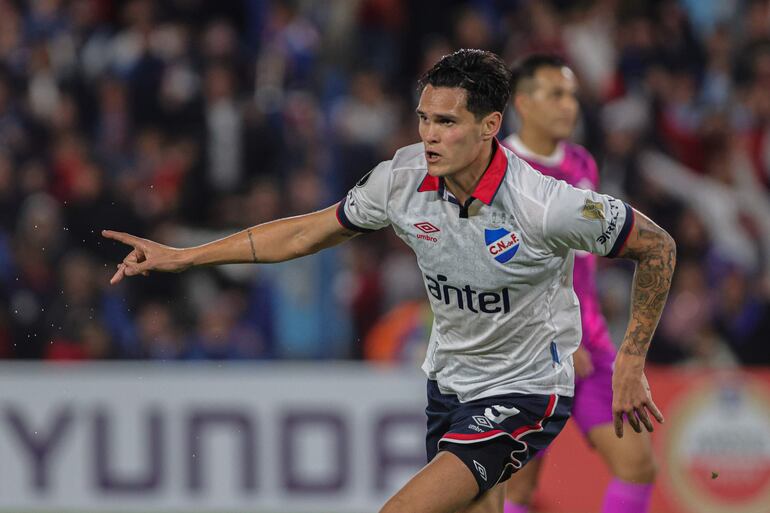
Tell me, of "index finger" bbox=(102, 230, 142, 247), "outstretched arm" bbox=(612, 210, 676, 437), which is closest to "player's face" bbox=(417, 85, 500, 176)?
"outstretched arm" bbox=(612, 210, 676, 437)

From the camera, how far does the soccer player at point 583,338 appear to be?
642 cm

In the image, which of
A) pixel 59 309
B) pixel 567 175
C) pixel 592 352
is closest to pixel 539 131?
pixel 567 175

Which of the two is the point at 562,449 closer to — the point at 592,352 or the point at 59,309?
the point at 592,352

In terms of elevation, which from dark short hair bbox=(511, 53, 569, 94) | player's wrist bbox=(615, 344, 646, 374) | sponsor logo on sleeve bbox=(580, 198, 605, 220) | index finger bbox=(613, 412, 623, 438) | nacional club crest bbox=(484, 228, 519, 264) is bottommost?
index finger bbox=(613, 412, 623, 438)

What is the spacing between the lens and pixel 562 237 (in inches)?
199

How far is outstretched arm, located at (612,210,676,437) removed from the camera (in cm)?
503

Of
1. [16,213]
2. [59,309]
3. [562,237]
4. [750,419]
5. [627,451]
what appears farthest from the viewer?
[16,213]

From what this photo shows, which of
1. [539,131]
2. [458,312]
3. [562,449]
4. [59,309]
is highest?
[539,131]

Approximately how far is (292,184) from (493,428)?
21.3 feet

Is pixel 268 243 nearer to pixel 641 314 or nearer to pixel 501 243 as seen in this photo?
pixel 501 243

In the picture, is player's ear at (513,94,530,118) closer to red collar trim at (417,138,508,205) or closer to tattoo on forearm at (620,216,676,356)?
red collar trim at (417,138,508,205)

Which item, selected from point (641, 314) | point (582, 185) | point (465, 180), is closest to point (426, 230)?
point (465, 180)

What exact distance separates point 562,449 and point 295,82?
473cm

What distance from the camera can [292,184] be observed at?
37.7ft
